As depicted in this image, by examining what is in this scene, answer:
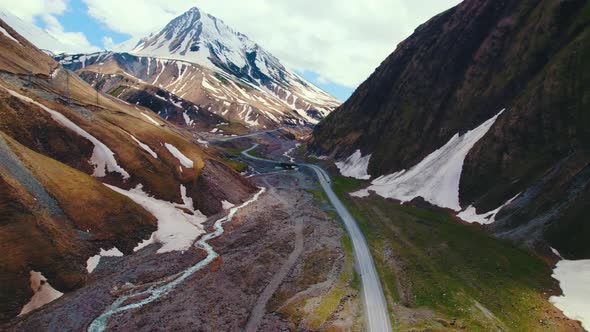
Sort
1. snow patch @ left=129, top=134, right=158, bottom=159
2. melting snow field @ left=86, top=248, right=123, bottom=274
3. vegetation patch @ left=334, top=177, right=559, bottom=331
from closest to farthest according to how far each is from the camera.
A: vegetation patch @ left=334, top=177, right=559, bottom=331 → melting snow field @ left=86, top=248, right=123, bottom=274 → snow patch @ left=129, top=134, right=158, bottom=159

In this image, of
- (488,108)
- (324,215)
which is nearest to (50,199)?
(324,215)

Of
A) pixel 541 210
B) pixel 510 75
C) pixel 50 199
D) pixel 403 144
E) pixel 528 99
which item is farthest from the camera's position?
pixel 403 144

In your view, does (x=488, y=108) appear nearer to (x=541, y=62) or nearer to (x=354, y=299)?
(x=541, y=62)

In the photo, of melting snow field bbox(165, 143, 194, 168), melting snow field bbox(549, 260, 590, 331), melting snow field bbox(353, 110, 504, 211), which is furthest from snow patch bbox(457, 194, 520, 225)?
melting snow field bbox(165, 143, 194, 168)

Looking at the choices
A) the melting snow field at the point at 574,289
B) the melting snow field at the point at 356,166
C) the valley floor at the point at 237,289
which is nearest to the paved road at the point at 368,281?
the valley floor at the point at 237,289

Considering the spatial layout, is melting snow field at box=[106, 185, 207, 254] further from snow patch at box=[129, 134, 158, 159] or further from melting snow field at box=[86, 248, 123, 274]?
snow patch at box=[129, 134, 158, 159]

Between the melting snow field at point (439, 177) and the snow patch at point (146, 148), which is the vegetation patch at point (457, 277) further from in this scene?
the snow patch at point (146, 148)

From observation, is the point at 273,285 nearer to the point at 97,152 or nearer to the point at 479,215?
the point at 97,152
